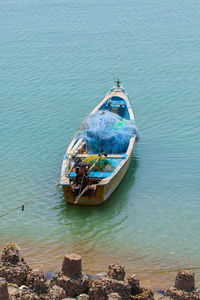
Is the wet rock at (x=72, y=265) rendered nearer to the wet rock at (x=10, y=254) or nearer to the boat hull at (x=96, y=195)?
the wet rock at (x=10, y=254)

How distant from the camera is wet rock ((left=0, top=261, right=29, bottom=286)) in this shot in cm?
1005

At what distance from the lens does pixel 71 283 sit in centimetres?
998

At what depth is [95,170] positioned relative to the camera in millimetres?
16703

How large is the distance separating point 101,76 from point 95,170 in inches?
516

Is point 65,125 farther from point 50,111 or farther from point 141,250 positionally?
point 141,250

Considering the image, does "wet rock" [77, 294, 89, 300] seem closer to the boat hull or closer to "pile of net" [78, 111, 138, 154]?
the boat hull

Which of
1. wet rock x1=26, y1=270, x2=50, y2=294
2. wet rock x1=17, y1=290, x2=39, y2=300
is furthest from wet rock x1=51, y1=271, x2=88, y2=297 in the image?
wet rock x1=17, y1=290, x2=39, y2=300

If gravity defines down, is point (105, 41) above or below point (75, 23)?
below

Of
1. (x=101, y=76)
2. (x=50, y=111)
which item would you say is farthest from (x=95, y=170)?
(x=101, y=76)

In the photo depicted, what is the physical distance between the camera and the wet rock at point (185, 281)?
948 centimetres

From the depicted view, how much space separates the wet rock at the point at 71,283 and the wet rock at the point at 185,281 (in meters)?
1.84

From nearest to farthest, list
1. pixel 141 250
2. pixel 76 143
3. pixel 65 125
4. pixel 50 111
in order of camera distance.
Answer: pixel 141 250 → pixel 76 143 → pixel 65 125 → pixel 50 111

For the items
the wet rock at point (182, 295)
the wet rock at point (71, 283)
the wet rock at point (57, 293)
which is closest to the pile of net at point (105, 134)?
the wet rock at point (71, 283)

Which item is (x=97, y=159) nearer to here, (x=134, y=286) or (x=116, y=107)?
(x=116, y=107)
